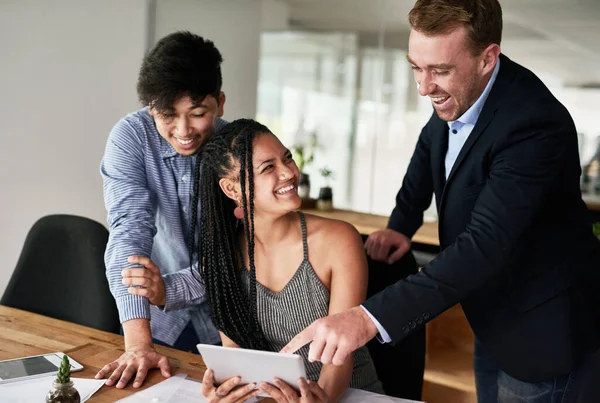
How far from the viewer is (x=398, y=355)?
1855mm

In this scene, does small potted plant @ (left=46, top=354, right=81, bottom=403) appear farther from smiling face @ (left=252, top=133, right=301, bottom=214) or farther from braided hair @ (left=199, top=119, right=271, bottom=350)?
smiling face @ (left=252, top=133, right=301, bottom=214)

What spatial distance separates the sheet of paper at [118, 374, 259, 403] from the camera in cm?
153

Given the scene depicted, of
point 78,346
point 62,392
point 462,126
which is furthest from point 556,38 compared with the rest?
point 62,392

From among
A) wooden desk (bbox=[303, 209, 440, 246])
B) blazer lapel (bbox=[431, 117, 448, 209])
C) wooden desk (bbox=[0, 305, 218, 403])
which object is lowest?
wooden desk (bbox=[303, 209, 440, 246])

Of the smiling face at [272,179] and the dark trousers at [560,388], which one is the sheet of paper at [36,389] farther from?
the dark trousers at [560,388]

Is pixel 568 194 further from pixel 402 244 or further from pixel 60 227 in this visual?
pixel 60 227

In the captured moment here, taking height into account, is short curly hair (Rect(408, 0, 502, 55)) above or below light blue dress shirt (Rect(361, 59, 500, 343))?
above

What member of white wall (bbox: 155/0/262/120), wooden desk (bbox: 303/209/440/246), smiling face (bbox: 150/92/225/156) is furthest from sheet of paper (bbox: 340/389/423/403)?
white wall (bbox: 155/0/262/120)

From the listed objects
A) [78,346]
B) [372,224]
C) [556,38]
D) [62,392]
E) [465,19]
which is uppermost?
[556,38]

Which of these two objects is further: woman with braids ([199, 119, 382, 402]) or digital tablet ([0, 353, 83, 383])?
woman with braids ([199, 119, 382, 402])

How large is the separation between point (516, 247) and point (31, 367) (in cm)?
115

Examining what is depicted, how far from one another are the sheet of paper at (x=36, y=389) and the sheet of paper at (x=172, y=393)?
0.30ft

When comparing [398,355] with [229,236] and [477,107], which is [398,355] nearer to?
[229,236]

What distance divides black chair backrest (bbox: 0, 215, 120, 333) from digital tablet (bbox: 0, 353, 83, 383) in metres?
0.46
